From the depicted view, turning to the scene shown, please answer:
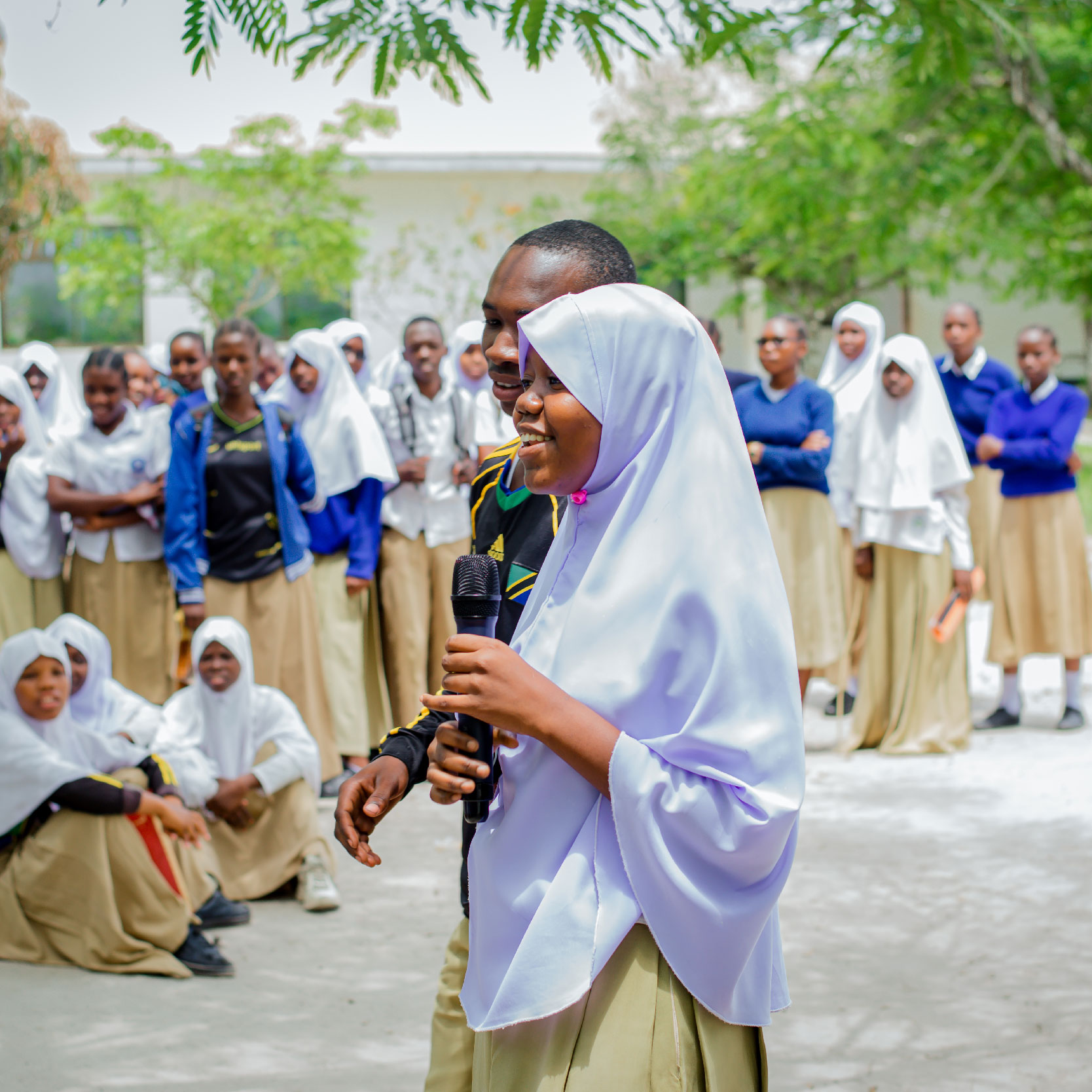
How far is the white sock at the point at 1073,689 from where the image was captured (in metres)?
7.81

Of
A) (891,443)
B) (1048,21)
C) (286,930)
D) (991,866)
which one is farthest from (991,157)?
(286,930)

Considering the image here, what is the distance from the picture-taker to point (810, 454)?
22.8ft

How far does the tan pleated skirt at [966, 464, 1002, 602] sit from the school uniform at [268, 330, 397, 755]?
4.04m

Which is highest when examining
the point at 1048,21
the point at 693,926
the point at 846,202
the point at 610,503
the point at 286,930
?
the point at 846,202

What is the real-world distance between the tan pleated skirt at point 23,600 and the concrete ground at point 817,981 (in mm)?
1835

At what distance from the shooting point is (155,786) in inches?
184

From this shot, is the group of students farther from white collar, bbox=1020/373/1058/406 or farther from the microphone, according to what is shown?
the microphone

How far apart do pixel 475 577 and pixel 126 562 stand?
535 cm

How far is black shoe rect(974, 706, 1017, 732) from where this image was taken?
7836 mm

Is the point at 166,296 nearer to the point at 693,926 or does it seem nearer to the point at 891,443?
the point at 891,443

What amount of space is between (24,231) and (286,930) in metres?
14.9

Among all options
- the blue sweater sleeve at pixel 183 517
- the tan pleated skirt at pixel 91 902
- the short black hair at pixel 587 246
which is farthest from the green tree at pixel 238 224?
the short black hair at pixel 587 246

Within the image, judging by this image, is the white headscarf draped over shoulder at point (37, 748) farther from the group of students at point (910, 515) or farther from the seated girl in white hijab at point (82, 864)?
the group of students at point (910, 515)

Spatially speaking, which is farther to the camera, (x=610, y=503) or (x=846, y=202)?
(x=846, y=202)
